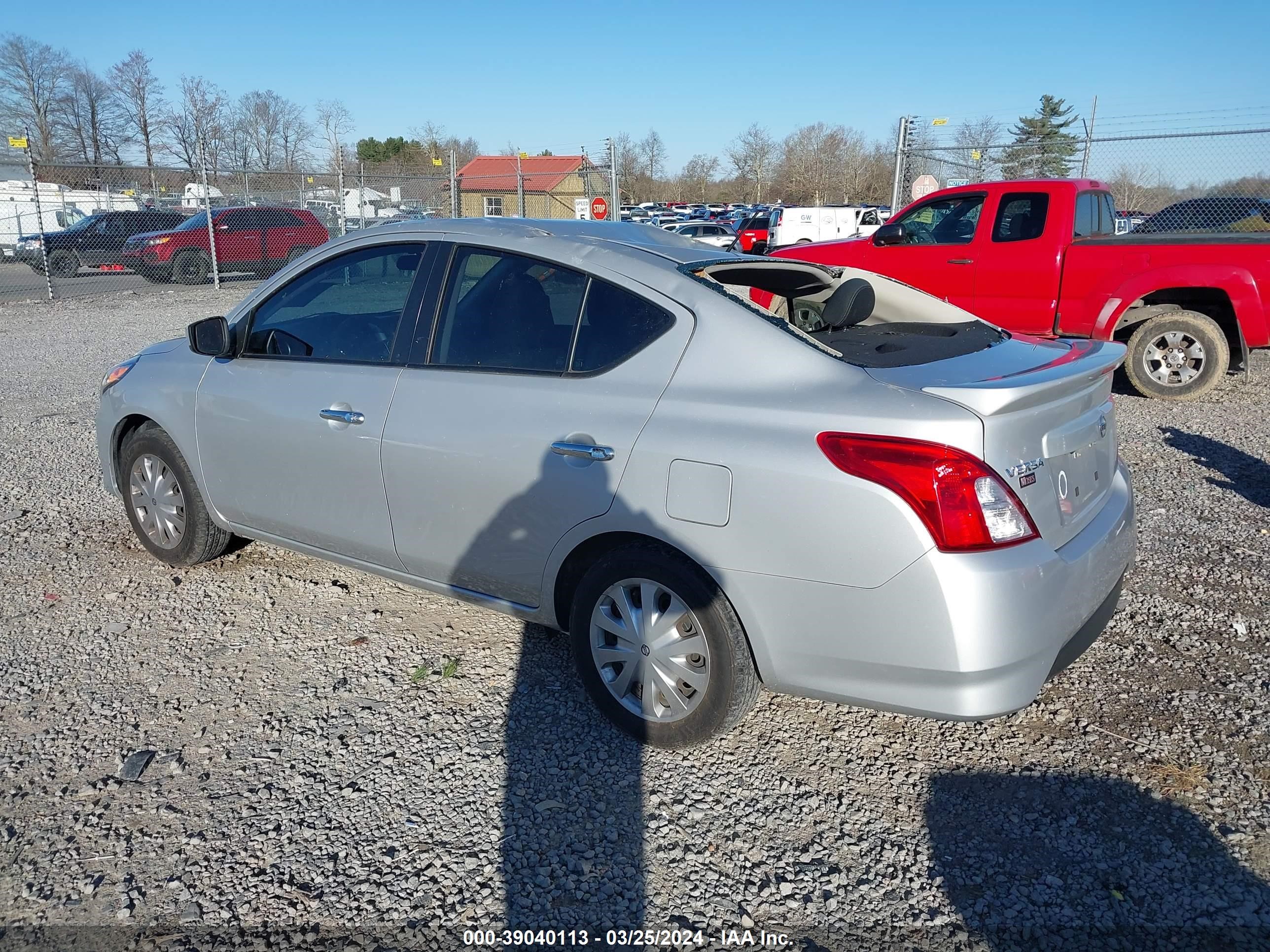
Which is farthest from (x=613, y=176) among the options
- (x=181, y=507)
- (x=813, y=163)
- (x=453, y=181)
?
(x=813, y=163)

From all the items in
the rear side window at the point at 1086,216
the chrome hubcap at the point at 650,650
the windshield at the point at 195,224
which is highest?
the windshield at the point at 195,224

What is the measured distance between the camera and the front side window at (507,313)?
3342 millimetres

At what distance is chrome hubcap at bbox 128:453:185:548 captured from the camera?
4625mm

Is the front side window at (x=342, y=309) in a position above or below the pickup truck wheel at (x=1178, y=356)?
above

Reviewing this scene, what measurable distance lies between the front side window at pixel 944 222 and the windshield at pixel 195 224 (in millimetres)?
16946

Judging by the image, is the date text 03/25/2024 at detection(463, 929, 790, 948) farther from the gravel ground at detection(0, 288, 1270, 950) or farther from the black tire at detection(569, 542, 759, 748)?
the black tire at detection(569, 542, 759, 748)

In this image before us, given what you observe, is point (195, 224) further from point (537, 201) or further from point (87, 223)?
point (537, 201)

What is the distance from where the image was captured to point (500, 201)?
34.7 meters

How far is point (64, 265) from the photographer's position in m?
22.3

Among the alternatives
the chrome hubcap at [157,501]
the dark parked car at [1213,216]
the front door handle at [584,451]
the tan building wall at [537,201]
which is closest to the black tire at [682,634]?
the front door handle at [584,451]

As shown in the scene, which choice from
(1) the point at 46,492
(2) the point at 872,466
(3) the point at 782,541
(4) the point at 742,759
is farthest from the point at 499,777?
(1) the point at 46,492

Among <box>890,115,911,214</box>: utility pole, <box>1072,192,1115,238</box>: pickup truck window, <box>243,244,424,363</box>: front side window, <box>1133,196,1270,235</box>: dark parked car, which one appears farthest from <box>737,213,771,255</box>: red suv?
<box>243,244,424,363</box>: front side window

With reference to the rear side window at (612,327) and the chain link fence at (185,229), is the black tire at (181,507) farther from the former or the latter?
the chain link fence at (185,229)

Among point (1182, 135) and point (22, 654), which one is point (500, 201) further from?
point (22, 654)
